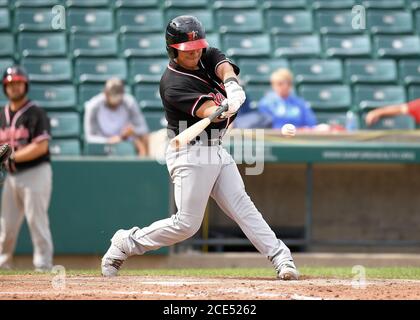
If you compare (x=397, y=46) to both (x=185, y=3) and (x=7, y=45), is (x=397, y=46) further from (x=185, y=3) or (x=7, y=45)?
(x=7, y=45)

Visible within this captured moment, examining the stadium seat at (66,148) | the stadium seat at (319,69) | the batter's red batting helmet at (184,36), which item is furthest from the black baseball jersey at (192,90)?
the stadium seat at (319,69)

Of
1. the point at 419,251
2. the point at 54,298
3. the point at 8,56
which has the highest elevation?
the point at 8,56

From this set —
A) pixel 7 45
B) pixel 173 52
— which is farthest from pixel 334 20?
pixel 173 52

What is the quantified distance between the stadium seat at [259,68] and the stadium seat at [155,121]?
46.9 inches

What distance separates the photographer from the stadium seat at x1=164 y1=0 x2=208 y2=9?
41.3 ft

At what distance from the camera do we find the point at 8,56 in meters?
11.6

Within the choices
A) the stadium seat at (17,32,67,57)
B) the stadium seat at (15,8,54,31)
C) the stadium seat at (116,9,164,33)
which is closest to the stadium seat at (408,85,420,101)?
the stadium seat at (116,9,164,33)

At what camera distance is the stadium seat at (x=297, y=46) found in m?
12.0

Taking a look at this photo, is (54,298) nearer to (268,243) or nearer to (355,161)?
(268,243)

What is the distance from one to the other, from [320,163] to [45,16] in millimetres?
4280

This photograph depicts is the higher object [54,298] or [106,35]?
[106,35]

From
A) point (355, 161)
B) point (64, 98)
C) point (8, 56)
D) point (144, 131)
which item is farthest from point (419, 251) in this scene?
point (8, 56)

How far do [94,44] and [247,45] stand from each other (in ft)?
6.25

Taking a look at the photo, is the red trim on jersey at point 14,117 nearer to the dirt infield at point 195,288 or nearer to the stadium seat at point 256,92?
the dirt infield at point 195,288
